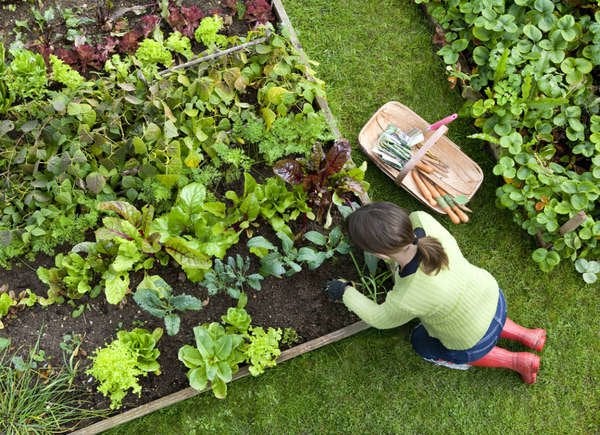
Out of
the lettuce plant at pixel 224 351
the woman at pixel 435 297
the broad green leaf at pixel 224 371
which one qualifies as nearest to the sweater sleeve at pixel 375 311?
the woman at pixel 435 297

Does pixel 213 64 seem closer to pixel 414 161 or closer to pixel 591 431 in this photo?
pixel 414 161

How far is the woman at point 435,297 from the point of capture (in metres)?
2.82

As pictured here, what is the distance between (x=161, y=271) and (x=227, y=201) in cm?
57

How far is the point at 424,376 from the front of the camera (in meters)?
3.75

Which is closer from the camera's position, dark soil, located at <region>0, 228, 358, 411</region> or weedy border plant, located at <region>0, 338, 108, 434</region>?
weedy border plant, located at <region>0, 338, 108, 434</region>

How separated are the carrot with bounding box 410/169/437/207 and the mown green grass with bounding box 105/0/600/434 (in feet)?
0.50

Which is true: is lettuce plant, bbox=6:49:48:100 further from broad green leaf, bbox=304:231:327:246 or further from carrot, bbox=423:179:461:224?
carrot, bbox=423:179:461:224

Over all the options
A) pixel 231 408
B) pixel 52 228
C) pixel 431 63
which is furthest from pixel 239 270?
pixel 431 63

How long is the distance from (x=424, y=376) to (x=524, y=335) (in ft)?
2.13

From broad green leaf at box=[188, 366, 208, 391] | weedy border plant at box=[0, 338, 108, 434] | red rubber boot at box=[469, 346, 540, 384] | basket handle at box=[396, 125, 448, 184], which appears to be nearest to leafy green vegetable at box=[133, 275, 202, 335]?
broad green leaf at box=[188, 366, 208, 391]

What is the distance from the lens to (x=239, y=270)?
3500mm

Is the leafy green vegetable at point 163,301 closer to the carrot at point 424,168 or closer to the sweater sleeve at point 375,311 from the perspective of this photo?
the sweater sleeve at point 375,311

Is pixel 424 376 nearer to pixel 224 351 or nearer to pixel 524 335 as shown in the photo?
pixel 524 335

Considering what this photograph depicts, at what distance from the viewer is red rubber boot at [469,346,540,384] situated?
3.59 m
